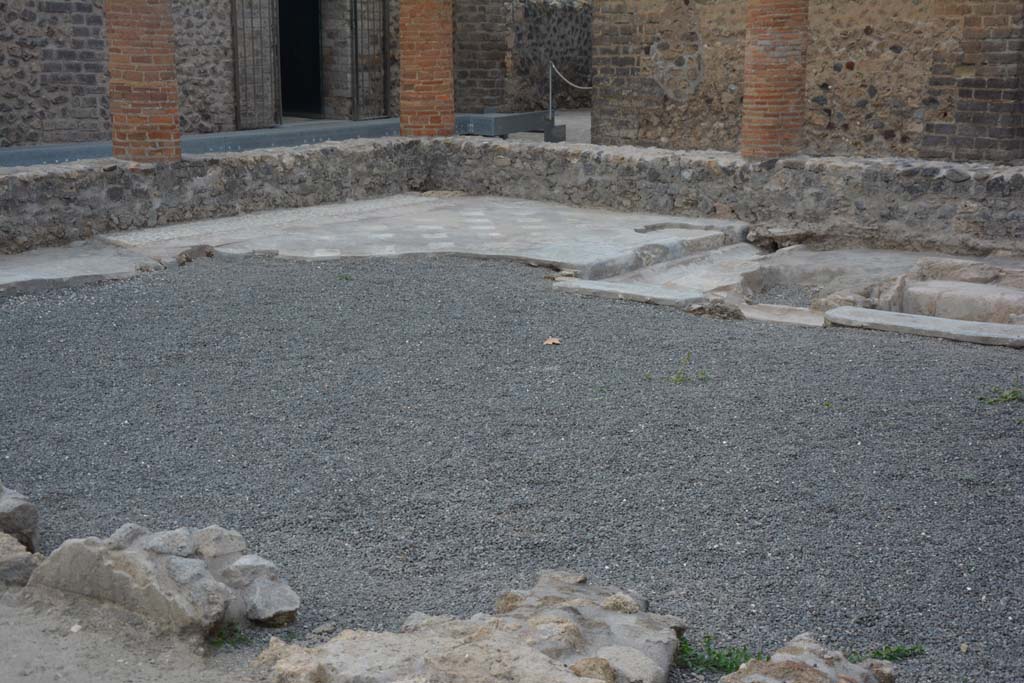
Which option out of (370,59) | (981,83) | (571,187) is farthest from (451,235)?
(370,59)

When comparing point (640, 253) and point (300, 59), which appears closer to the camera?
point (640, 253)

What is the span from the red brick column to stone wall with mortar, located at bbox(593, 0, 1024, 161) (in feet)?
23.1

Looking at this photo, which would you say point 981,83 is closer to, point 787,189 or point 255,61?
point 787,189

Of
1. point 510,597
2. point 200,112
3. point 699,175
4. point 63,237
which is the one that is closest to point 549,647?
point 510,597

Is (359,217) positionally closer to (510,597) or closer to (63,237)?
(63,237)

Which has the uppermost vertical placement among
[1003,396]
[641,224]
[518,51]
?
[518,51]

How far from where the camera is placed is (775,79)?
952 centimetres

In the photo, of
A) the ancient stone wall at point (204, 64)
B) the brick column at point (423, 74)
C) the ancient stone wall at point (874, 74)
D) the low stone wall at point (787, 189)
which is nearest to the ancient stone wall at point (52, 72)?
the ancient stone wall at point (204, 64)

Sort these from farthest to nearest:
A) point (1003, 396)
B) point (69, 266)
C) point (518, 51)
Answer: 1. point (518, 51)
2. point (69, 266)
3. point (1003, 396)

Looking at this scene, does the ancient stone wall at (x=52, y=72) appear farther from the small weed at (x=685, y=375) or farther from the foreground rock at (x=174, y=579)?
the foreground rock at (x=174, y=579)

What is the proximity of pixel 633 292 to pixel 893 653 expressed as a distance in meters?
4.32

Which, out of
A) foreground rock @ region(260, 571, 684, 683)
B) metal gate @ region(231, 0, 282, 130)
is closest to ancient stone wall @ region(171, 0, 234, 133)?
metal gate @ region(231, 0, 282, 130)

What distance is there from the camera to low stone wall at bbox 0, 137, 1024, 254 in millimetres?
8188

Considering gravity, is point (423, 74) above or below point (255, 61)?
below
